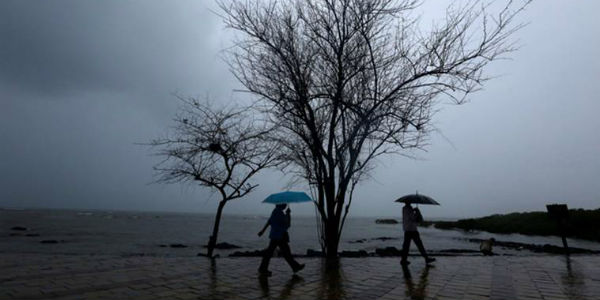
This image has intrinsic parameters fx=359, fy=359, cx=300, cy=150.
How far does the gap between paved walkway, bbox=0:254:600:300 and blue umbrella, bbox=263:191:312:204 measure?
1.70 m

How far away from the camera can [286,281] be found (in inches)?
296

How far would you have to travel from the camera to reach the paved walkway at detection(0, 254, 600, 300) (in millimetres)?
6109

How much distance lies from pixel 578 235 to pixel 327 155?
33616mm

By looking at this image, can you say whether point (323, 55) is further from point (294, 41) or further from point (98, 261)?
point (98, 261)

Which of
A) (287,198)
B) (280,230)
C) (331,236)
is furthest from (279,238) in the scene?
(331,236)

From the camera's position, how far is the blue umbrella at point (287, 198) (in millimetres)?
8523

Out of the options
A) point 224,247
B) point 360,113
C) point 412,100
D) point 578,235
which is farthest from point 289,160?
point 578,235

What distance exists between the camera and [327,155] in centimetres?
1095

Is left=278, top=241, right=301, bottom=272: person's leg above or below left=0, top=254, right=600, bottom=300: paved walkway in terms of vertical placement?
above

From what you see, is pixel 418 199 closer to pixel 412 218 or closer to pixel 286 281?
pixel 412 218

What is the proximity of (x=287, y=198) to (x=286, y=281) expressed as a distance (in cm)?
192

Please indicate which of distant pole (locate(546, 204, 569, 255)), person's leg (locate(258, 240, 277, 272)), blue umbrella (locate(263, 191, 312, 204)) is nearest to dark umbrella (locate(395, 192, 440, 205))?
blue umbrella (locate(263, 191, 312, 204))

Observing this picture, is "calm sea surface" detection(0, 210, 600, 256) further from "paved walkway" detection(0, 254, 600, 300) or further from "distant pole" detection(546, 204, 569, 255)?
"distant pole" detection(546, 204, 569, 255)

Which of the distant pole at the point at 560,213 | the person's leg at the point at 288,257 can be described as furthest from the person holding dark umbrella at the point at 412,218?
the distant pole at the point at 560,213
